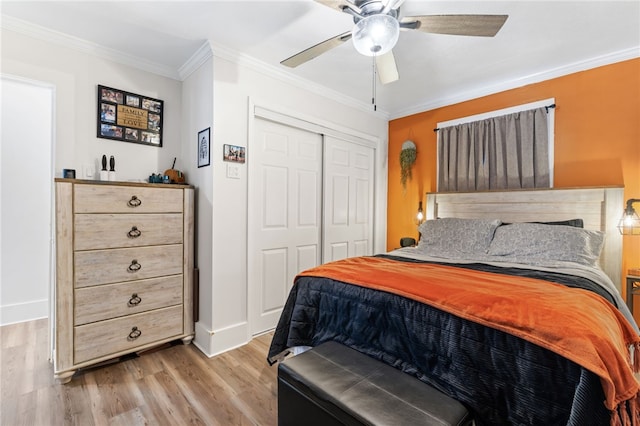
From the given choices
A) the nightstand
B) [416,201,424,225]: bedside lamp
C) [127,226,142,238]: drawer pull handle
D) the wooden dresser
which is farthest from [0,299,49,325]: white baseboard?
the nightstand

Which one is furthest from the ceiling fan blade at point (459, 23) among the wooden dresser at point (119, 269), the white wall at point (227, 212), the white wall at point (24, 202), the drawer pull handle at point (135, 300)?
the white wall at point (24, 202)

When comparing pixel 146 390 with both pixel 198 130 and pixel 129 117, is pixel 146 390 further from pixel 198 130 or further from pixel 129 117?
pixel 129 117

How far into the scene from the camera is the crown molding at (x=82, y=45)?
6.60ft

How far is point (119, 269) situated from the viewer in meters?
2.12

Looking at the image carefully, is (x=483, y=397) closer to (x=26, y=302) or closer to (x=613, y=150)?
(x=613, y=150)

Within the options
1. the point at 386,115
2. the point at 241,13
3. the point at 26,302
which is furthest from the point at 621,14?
the point at 26,302

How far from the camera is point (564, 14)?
197 centimetres

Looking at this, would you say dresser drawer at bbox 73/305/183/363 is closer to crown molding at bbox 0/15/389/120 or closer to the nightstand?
crown molding at bbox 0/15/389/120

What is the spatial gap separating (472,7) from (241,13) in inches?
58.8

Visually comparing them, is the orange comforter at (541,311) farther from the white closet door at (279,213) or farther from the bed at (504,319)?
the white closet door at (279,213)

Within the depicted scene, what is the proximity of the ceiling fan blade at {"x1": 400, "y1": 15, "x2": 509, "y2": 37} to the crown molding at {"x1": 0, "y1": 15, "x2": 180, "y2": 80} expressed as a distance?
2.12m

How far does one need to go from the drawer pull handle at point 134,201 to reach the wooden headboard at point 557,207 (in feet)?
9.76

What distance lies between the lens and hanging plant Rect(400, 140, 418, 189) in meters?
3.66

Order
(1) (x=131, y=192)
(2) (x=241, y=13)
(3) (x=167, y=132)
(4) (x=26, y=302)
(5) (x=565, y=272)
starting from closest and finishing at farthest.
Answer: (5) (x=565, y=272) → (2) (x=241, y=13) → (1) (x=131, y=192) → (3) (x=167, y=132) → (4) (x=26, y=302)
